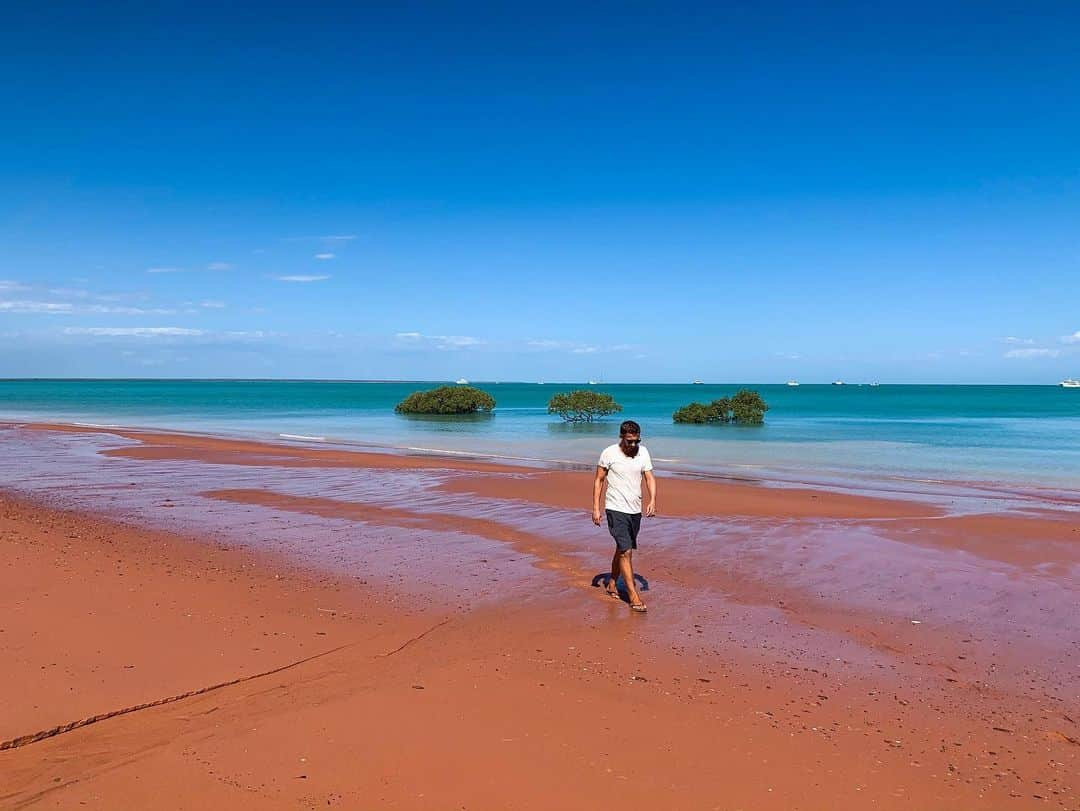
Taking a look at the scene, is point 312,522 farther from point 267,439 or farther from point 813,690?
point 267,439

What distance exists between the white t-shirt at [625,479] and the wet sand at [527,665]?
107cm

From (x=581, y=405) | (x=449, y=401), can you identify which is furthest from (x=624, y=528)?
(x=449, y=401)

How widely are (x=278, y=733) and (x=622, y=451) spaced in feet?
15.1

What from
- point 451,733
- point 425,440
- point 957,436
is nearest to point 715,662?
point 451,733

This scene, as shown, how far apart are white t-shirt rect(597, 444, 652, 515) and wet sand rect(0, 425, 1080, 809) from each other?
1074 millimetres

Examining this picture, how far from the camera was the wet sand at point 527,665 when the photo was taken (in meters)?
4.45

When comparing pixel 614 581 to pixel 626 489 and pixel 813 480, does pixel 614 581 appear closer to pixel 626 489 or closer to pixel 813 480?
pixel 626 489

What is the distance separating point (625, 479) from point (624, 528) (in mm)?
528

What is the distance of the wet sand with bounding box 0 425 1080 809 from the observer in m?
4.45

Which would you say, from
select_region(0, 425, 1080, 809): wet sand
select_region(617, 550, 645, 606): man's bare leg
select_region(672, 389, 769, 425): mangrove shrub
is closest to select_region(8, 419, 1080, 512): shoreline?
select_region(0, 425, 1080, 809): wet sand

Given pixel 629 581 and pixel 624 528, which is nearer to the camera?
pixel 629 581

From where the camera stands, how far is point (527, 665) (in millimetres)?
6281

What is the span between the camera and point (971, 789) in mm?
4512

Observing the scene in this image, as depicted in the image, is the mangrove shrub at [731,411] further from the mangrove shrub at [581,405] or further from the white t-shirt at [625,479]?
the white t-shirt at [625,479]
